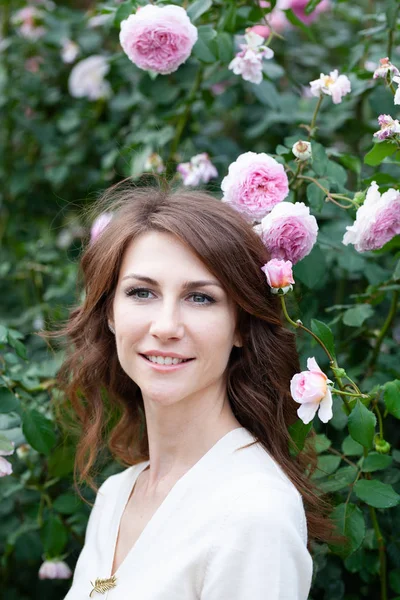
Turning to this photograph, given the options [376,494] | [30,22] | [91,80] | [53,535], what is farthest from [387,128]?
[30,22]

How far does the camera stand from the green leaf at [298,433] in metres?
1.41

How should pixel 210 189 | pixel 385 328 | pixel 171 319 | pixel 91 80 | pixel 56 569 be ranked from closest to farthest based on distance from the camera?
pixel 171 319 < pixel 385 328 < pixel 56 569 < pixel 210 189 < pixel 91 80

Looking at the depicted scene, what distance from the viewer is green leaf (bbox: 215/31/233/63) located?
186cm

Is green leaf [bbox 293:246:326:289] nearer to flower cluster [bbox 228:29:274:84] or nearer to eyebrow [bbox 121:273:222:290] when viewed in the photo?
eyebrow [bbox 121:273:222:290]

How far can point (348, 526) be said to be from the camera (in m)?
1.49

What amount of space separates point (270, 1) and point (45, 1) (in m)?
1.52

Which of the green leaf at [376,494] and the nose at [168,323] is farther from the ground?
the nose at [168,323]

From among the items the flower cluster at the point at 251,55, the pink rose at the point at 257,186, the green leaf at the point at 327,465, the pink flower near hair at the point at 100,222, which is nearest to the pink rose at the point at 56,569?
the green leaf at the point at 327,465

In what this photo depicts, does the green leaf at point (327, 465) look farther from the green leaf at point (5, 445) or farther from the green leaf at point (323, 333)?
the green leaf at point (5, 445)

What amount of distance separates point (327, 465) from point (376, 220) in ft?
1.77

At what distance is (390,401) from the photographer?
53.6 inches

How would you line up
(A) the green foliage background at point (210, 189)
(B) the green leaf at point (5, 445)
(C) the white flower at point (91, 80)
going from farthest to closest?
(C) the white flower at point (91, 80) → (A) the green foliage background at point (210, 189) → (B) the green leaf at point (5, 445)

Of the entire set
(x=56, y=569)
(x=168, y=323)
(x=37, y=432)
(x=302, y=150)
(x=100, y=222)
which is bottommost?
(x=56, y=569)

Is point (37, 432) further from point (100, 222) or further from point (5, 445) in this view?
point (100, 222)
